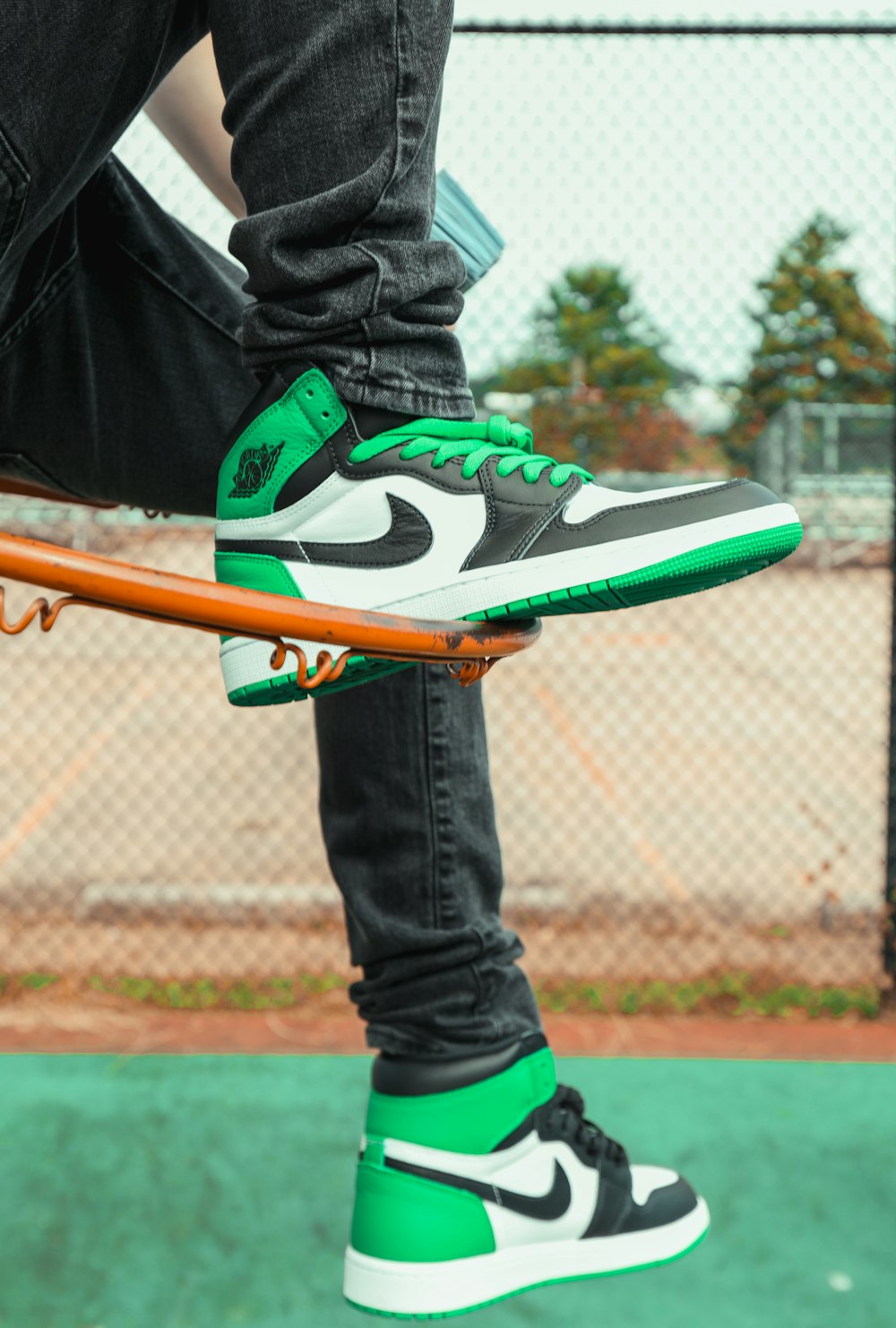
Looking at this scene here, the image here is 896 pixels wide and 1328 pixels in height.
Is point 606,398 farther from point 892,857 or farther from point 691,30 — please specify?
point 892,857

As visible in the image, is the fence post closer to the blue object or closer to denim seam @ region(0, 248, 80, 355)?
the blue object

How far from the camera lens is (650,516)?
647mm

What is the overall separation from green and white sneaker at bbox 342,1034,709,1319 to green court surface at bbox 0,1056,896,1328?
9 centimetres

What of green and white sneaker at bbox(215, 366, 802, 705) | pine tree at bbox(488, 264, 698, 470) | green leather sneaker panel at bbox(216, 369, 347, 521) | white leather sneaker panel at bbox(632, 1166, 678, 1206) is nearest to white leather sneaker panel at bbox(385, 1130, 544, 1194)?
white leather sneaker panel at bbox(632, 1166, 678, 1206)

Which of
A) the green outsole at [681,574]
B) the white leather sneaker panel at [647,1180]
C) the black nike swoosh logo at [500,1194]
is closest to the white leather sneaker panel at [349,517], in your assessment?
the green outsole at [681,574]

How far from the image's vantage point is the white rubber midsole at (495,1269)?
3.05 ft

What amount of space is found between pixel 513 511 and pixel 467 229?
1.46ft

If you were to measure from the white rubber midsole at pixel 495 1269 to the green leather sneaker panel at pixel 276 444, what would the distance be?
0.67 metres

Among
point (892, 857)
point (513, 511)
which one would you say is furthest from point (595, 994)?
point (513, 511)

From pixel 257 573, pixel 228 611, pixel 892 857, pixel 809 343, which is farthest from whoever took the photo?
pixel 809 343

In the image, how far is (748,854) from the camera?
13.3 feet

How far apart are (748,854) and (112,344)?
359 centimetres

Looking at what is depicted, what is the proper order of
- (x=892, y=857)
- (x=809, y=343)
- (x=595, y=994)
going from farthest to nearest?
1. (x=809, y=343)
2. (x=595, y=994)
3. (x=892, y=857)

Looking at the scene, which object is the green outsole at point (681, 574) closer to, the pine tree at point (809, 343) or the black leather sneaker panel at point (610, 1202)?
the black leather sneaker panel at point (610, 1202)
